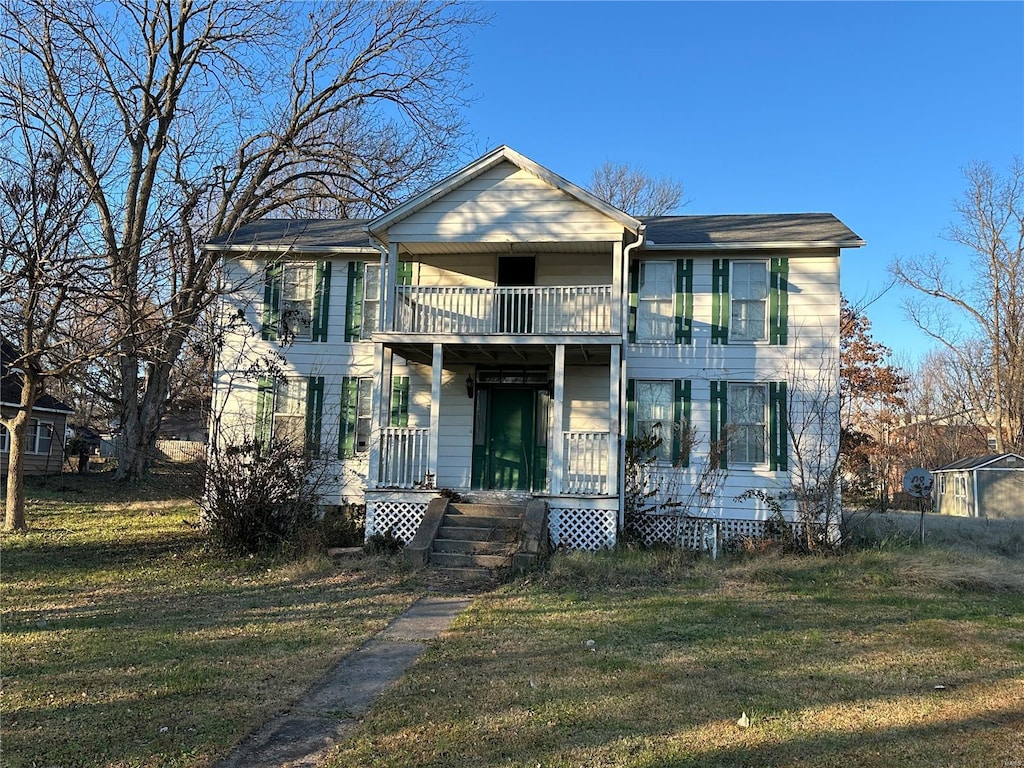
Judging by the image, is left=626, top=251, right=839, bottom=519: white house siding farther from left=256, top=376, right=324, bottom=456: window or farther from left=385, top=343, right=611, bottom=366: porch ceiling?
left=256, top=376, right=324, bottom=456: window

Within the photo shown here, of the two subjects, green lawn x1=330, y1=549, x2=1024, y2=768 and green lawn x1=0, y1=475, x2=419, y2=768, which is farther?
green lawn x1=0, y1=475, x2=419, y2=768

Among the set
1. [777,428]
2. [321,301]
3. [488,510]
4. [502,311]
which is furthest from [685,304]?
[321,301]

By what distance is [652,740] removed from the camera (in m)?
4.80

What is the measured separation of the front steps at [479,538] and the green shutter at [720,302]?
504cm

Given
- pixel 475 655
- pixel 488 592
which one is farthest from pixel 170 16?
pixel 475 655

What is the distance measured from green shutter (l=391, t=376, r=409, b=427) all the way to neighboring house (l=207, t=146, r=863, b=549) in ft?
0.13

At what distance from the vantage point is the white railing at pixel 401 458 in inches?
515

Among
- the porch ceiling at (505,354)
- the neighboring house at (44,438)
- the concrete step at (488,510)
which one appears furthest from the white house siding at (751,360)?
the neighboring house at (44,438)

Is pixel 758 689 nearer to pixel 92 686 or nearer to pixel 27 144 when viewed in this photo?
pixel 92 686

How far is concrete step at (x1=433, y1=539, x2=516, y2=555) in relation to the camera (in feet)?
37.4

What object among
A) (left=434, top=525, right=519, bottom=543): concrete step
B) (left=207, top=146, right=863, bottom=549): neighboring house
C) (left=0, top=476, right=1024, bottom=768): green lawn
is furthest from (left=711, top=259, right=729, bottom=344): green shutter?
(left=434, top=525, right=519, bottom=543): concrete step

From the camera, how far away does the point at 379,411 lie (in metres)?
13.3

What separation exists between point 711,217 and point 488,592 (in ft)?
33.7

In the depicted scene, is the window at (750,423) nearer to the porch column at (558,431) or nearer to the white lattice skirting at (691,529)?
the white lattice skirting at (691,529)
